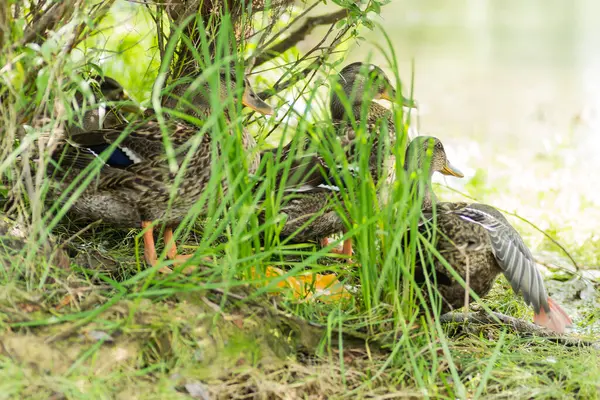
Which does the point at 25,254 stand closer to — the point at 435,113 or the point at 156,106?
the point at 156,106

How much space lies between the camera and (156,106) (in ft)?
9.18

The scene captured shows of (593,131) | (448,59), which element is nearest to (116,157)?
(593,131)

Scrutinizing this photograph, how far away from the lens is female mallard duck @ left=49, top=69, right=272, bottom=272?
12.5 feet

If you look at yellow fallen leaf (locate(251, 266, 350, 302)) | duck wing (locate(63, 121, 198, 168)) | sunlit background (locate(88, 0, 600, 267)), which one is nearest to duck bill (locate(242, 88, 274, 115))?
duck wing (locate(63, 121, 198, 168))

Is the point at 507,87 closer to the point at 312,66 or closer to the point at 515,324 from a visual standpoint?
the point at 312,66

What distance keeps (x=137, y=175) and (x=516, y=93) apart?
671 cm

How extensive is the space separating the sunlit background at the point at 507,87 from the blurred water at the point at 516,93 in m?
0.01

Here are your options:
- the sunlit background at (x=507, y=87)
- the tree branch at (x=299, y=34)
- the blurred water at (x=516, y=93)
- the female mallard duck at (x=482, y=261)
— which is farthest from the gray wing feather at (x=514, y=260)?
the tree branch at (x=299, y=34)

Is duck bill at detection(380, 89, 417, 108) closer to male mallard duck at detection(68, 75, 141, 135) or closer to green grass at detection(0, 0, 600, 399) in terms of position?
green grass at detection(0, 0, 600, 399)

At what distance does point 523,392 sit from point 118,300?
1420mm

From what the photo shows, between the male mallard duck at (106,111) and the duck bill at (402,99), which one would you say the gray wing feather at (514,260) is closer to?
the duck bill at (402,99)

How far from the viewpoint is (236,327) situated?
3.02 metres

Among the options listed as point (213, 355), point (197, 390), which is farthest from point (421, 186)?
point (197, 390)

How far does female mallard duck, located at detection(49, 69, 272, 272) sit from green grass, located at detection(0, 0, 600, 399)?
1.45 ft
